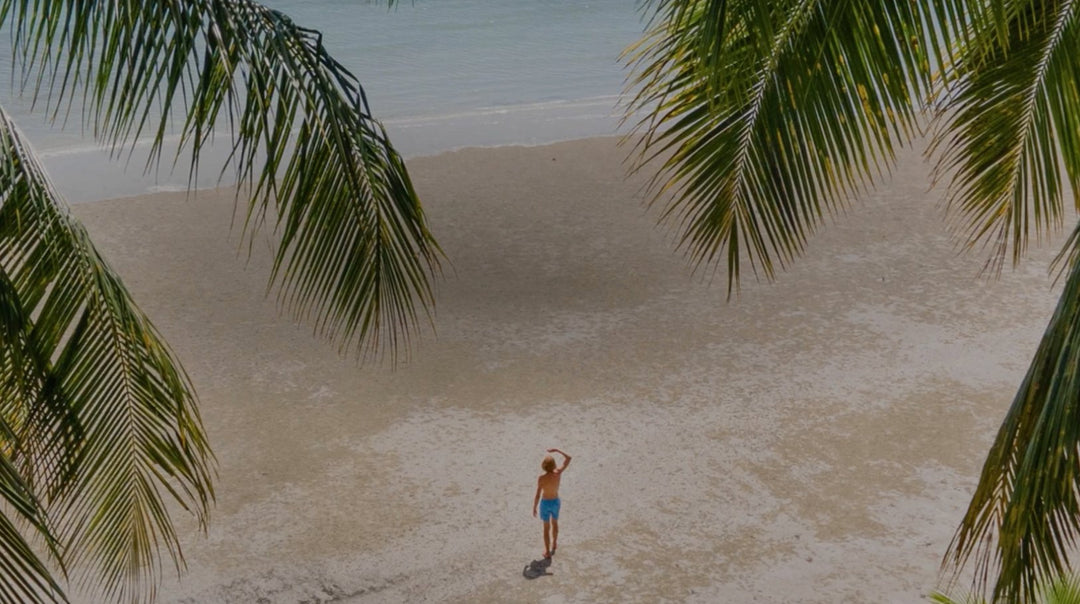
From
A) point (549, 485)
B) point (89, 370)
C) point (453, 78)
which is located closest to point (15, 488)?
point (89, 370)

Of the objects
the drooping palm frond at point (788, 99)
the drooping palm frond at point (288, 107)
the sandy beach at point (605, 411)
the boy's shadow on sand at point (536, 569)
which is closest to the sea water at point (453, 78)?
the sandy beach at point (605, 411)

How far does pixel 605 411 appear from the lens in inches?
380

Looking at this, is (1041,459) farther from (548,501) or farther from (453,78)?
(453,78)

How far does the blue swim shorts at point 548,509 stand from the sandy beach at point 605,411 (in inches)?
11.4

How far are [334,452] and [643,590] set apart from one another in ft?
8.49

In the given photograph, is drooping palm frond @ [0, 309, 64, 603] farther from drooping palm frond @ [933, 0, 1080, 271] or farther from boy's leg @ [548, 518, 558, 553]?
boy's leg @ [548, 518, 558, 553]

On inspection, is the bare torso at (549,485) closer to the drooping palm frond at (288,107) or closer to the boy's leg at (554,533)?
the boy's leg at (554,533)

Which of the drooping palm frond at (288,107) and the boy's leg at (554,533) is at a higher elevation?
the drooping palm frond at (288,107)

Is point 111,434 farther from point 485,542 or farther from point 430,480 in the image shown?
point 430,480

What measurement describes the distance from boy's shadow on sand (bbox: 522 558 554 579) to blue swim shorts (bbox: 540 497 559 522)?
0.82 ft

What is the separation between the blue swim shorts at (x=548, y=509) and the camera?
7684 millimetres

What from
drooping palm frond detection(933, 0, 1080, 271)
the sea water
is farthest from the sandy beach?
drooping palm frond detection(933, 0, 1080, 271)

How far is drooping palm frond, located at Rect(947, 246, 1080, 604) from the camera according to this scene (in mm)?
2662

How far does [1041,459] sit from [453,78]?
20.0 meters
